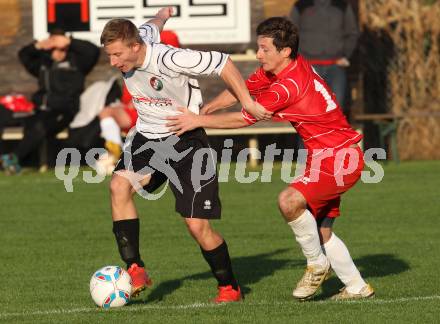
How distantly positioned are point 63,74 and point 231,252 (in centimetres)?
758

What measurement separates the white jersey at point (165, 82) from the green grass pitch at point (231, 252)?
1214 mm

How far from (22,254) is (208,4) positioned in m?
8.72

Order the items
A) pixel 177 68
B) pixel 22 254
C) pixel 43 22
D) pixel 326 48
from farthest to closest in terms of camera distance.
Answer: pixel 43 22 < pixel 326 48 < pixel 22 254 < pixel 177 68

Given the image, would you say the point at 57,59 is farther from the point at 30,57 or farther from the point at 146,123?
the point at 146,123

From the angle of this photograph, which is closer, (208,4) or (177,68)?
(177,68)

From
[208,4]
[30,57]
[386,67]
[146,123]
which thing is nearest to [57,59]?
[30,57]

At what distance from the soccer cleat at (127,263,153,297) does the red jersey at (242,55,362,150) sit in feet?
4.05

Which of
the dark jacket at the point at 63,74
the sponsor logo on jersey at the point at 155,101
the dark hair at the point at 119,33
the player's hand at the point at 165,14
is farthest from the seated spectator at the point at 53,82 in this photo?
the dark hair at the point at 119,33

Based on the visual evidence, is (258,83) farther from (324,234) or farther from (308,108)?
Result: (324,234)

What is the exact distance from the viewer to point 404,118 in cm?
1894

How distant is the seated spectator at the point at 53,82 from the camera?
687 inches

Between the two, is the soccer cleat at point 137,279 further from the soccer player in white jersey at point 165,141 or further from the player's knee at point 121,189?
the player's knee at point 121,189

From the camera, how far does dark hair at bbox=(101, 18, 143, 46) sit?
8062 mm

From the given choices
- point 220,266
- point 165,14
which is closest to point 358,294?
point 220,266
